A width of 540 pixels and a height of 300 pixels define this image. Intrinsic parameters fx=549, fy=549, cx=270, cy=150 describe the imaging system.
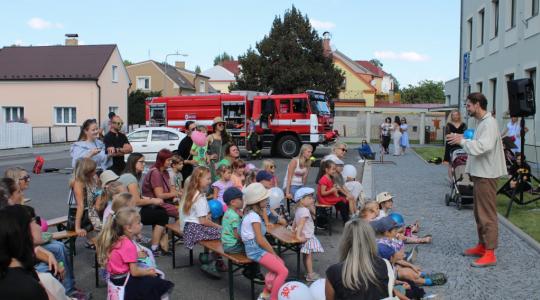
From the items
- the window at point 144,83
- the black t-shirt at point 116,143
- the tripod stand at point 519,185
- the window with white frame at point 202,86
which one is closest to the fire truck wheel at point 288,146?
the tripod stand at point 519,185

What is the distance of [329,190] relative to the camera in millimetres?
8570

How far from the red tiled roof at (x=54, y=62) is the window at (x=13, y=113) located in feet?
7.39

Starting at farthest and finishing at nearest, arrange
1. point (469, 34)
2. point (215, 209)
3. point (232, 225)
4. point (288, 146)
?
point (469, 34), point (288, 146), point (215, 209), point (232, 225)

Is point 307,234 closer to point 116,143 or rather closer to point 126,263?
point 126,263

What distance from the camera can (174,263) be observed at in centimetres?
689

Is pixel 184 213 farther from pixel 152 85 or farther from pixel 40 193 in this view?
pixel 152 85

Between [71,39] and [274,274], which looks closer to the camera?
[274,274]

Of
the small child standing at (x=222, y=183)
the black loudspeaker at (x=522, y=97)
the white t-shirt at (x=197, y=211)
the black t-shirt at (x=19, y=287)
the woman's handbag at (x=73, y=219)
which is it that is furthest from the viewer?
the black loudspeaker at (x=522, y=97)

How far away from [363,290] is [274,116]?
20414mm

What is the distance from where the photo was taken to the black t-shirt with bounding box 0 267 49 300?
3096mm

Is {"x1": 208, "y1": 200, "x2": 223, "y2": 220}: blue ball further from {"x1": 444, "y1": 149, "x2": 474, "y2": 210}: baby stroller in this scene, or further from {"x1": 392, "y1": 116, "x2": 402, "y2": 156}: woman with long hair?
{"x1": 392, "y1": 116, "x2": 402, "y2": 156}: woman with long hair

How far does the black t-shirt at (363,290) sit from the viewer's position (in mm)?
3634

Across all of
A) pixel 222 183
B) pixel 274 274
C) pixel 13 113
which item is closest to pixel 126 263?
pixel 274 274

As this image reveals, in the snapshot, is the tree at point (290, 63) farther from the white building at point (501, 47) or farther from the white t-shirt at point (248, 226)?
the white t-shirt at point (248, 226)
